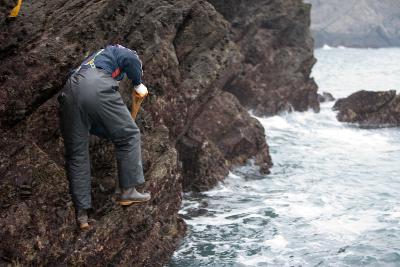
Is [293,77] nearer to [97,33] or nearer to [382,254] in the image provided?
[382,254]

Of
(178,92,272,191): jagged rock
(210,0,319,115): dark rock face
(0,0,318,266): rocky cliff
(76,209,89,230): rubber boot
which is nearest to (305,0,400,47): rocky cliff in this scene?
(210,0,319,115): dark rock face

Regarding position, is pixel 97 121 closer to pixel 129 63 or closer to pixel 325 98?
pixel 129 63

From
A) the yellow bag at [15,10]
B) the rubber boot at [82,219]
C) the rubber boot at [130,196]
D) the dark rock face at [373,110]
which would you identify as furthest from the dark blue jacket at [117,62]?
the dark rock face at [373,110]

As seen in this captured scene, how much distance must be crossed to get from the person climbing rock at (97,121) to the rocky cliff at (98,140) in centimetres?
30

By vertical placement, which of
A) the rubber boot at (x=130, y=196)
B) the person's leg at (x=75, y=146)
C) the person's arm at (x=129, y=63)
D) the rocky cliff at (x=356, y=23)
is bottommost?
the rubber boot at (x=130, y=196)

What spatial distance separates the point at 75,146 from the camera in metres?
6.71

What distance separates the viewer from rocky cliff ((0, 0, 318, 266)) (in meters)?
6.68

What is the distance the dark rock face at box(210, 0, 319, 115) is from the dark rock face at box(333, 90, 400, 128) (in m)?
2.86

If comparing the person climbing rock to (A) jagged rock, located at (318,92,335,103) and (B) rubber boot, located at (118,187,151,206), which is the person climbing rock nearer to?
(B) rubber boot, located at (118,187,151,206)

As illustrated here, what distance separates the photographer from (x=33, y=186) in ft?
22.0

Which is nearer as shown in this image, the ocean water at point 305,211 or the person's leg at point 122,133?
the person's leg at point 122,133

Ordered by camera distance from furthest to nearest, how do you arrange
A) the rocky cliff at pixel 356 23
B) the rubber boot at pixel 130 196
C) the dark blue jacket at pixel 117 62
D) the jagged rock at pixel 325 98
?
the rocky cliff at pixel 356 23 < the jagged rock at pixel 325 98 < the rubber boot at pixel 130 196 < the dark blue jacket at pixel 117 62

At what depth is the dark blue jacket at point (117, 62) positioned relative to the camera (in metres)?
6.84

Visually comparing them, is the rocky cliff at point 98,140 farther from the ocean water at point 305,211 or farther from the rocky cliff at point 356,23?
the rocky cliff at point 356,23
